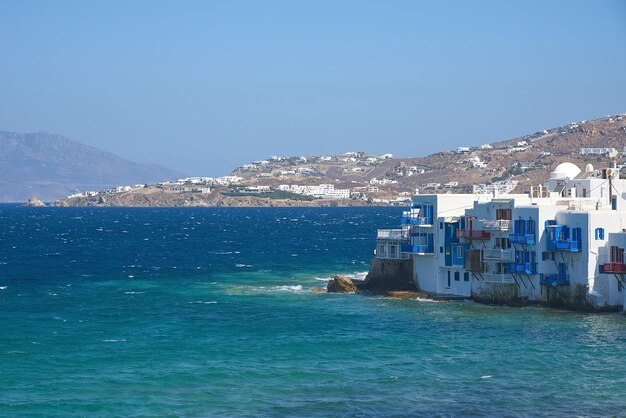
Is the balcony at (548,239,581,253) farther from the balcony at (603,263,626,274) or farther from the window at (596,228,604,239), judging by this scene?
the balcony at (603,263,626,274)

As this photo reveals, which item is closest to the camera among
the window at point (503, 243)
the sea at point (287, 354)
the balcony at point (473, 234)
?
the sea at point (287, 354)

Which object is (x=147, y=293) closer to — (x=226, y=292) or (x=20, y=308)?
(x=226, y=292)

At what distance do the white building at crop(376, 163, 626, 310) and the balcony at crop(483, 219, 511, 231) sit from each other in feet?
0.17

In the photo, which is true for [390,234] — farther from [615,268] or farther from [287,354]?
[287,354]

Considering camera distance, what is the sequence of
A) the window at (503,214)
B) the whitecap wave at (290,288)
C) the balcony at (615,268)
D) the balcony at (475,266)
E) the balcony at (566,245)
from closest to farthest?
the balcony at (615,268), the balcony at (566,245), the window at (503,214), the balcony at (475,266), the whitecap wave at (290,288)

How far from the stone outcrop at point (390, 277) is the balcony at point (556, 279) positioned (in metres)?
9.83

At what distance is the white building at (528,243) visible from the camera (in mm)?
48656

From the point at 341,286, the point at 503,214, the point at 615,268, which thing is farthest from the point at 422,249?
the point at 615,268

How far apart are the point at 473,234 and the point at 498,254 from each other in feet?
6.23

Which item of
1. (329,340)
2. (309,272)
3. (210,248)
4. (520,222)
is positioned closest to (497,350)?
(329,340)

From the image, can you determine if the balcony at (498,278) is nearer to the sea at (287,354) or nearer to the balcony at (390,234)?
the sea at (287,354)

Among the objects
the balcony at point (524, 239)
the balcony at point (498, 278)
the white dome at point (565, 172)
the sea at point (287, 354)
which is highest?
the white dome at point (565, 172)

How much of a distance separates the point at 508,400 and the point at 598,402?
2.82 m

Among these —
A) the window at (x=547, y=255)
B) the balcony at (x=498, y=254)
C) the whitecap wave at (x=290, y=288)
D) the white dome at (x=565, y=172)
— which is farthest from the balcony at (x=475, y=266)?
→ the whitecap wave at (x=290, y=288)
